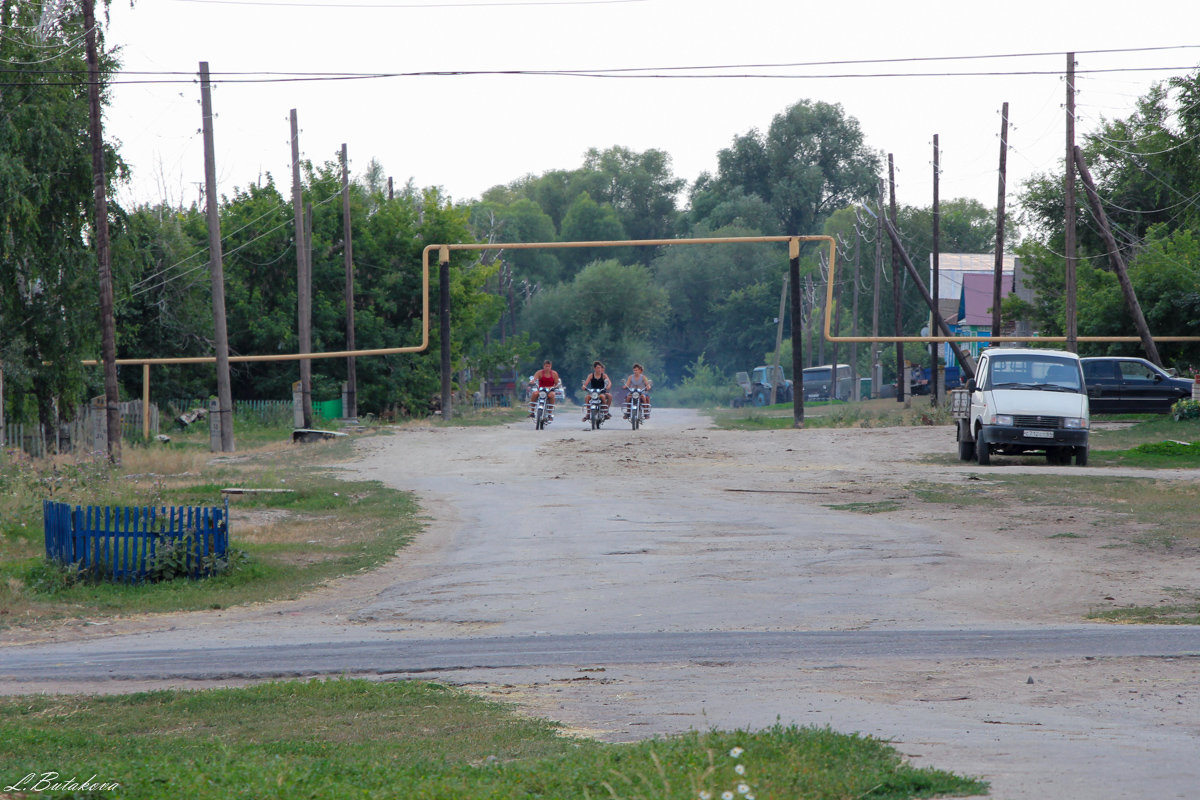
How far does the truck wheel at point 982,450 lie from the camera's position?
21625mm

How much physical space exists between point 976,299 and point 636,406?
38549 mm

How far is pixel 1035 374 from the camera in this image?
2167cm

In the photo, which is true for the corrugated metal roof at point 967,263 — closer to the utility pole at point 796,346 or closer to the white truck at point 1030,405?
the utility pole at point 796,346

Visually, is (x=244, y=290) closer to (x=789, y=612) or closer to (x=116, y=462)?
(x=116, y=462)

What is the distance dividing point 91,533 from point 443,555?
13.0 feet

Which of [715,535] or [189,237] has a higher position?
[189,237]

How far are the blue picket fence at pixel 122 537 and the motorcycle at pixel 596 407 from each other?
18617 millimetres

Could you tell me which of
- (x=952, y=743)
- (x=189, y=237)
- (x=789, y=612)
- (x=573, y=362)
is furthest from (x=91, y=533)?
(x=573, y=362)

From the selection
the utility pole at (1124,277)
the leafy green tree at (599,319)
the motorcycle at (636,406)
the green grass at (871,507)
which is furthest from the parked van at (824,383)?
the green grass at (871,507)

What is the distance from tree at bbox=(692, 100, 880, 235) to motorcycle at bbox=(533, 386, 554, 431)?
5956 centimetres

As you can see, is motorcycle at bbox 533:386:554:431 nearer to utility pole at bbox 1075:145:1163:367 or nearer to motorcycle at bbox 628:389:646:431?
motorcycle at bbox 628:389:646:431

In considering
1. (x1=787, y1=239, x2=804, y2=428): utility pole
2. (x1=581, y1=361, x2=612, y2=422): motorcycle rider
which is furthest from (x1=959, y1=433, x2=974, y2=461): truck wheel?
(x1=581, y1=361, x2=612, y2=422): motorcycle rider

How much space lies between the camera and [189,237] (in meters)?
46.1

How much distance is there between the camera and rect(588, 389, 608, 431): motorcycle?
31.8 meters
